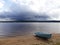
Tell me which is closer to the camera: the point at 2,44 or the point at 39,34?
the point at 2,44

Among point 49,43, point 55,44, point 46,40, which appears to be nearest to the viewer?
point 55,44

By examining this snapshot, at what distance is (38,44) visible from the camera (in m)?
12.8

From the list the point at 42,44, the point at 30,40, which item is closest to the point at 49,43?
the point at 42,44

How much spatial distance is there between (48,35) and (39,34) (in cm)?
88

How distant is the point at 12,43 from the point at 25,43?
1085 millimetres

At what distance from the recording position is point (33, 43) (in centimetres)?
1314

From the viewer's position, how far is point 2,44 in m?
12.7

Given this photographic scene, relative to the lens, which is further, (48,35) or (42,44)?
(48,35)

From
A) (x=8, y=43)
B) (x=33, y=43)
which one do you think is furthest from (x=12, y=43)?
(x=33, y=43)

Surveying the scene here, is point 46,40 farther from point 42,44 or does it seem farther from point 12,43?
point 12,43

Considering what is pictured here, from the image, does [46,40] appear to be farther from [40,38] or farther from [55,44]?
[55,44]

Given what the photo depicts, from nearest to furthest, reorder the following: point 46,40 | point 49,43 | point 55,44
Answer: point 55,44, point 49,43, point 46,40

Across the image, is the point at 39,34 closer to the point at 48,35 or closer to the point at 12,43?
the point at 48,35

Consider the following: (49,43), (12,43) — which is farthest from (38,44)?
(12,43)
